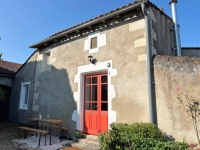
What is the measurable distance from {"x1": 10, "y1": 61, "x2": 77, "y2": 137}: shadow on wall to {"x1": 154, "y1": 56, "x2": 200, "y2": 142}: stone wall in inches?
143

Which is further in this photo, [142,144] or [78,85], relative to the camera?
[78,85]

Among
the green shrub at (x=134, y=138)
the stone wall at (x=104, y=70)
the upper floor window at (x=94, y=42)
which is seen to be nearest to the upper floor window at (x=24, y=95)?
the stone wall at (x=104, y=70)

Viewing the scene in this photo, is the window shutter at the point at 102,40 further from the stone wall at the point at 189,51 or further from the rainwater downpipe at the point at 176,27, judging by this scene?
the stone wall at the point at 189,51

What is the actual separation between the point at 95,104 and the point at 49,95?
3.00 m

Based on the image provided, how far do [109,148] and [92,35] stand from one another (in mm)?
4683

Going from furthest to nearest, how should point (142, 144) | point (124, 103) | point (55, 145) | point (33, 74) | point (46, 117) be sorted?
point (33, 74)
point (46, 117)
point (55, 145)
point (124, 103)
point (142, 144)

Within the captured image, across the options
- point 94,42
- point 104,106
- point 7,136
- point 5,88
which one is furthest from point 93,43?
point 5,88

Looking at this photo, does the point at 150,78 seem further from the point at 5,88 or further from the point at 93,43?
the point at 5,88

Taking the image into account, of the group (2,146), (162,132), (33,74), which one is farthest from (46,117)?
(162,132)

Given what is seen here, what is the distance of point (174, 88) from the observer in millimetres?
4629

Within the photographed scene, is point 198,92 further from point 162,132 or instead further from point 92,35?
point 92,35

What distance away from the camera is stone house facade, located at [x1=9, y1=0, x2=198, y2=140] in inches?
212

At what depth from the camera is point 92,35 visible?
6984mm

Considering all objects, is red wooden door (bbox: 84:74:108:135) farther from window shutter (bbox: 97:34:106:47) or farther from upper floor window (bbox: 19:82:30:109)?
upper floor window (bbox: 19:82:30:109)
